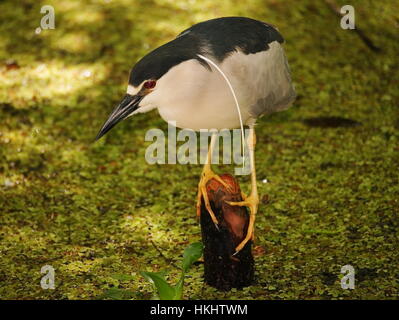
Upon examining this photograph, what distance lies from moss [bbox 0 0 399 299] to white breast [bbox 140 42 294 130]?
0.82 m

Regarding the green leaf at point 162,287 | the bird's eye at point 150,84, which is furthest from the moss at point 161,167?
the bird's eye at point 150,84

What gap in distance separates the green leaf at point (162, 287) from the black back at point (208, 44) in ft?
2.56

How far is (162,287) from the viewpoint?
270cm

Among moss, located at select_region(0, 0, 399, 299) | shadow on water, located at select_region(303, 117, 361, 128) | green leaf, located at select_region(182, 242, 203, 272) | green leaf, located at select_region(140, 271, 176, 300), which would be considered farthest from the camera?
shadow on water, located at select_region(303, 117, 361, 128)

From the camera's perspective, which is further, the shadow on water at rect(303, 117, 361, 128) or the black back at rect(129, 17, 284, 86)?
the shadow on water at rect(303, 117, 361, 128)

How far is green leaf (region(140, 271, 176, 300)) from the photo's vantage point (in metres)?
2.69

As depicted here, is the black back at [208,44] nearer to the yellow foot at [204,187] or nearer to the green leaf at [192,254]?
the yellow foot at [204,187]

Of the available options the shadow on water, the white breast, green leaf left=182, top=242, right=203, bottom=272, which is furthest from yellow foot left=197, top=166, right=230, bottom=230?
the shadow on water

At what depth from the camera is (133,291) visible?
3008 mm

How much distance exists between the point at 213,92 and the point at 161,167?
175cm

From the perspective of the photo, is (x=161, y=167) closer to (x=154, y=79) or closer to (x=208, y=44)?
(x=208, y=44)

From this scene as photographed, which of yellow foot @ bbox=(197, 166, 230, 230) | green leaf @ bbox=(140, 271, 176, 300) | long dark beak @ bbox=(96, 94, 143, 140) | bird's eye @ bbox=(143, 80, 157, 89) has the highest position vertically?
bird's eye @ bbox=(143, 80, 157, 89)

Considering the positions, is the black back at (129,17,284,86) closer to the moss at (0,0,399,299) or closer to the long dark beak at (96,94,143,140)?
the long dark beak at (96,94,143,140)

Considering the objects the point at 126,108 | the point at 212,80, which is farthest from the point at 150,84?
the point at 212,80
